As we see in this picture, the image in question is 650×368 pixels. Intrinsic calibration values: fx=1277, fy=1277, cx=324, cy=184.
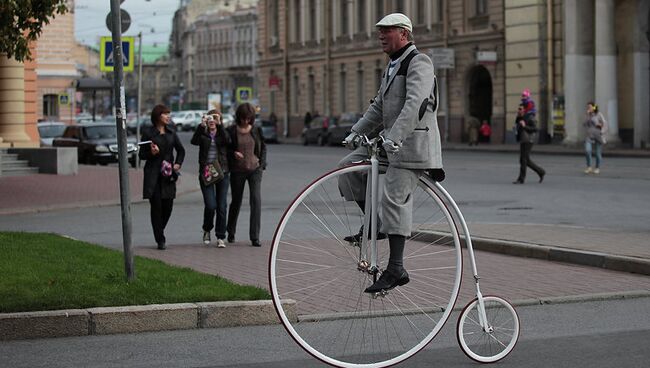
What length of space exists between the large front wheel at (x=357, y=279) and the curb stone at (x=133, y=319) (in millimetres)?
1433

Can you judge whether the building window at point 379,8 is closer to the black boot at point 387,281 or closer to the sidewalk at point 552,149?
the sidewalk at point 552,149

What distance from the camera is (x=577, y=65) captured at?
5069cm

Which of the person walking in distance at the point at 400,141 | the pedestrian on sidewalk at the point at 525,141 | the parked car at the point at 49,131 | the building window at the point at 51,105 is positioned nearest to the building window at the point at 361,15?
the parked car at the point at 49,131

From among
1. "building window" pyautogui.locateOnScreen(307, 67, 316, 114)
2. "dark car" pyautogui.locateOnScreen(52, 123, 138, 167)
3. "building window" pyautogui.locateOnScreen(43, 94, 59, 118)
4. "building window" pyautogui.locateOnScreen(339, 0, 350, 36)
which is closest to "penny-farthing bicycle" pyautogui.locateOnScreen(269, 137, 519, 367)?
"dark car" pyautogui.locateOnScreen(52, 123, 138, 167)

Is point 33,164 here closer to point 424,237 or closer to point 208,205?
point 208,205

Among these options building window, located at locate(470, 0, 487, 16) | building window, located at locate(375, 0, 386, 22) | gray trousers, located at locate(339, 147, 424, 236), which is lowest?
gray trousers, located at locate(339, 147, 424, 236)

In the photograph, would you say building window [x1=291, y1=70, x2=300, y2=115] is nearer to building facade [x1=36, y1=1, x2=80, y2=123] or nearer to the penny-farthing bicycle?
building facade [x1=36, y1=1, x2=80, y2=123]

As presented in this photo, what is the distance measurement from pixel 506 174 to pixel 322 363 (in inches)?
1000

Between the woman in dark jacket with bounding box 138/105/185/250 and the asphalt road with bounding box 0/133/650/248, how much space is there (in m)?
0.81

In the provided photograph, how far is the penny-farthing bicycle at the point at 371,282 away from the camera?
24.0 ft

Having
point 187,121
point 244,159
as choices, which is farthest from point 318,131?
point 244,159

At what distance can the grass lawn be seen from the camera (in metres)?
9.52

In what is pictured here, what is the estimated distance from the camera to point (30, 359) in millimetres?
8164

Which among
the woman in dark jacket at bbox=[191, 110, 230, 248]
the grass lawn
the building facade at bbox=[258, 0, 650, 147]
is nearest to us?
the grass lawn
